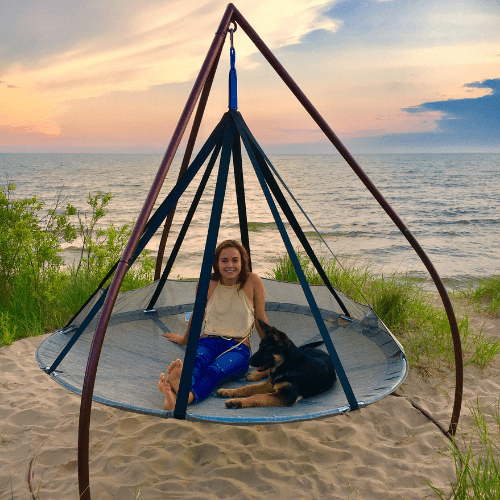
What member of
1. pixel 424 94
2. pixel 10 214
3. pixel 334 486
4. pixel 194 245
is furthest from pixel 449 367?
pixel 424 94

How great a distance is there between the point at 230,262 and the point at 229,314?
369 mm

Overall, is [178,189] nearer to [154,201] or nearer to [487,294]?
[154,201]

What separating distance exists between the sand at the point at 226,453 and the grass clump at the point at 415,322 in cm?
46

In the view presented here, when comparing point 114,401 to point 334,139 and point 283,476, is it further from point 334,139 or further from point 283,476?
point 334,139

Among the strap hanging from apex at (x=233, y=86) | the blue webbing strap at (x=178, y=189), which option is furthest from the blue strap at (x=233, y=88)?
the blue webbing strap at (x=178, y=189)

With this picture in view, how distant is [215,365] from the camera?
103 inches

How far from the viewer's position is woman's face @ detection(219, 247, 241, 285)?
9.89 feet

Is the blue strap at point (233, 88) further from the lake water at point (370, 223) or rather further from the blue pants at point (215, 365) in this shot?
the lake water at point (370, 223)

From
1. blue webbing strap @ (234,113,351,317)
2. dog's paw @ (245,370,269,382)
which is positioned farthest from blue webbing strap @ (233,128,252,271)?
dog's paw @ (245,370,269,382)

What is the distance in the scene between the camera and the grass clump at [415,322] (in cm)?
370

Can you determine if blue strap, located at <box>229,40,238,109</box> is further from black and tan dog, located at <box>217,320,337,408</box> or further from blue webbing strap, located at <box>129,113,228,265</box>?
black and tan dog, located at <box>217,320,337,408</box>

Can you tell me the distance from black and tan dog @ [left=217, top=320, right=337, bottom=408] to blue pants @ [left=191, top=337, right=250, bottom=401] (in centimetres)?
11

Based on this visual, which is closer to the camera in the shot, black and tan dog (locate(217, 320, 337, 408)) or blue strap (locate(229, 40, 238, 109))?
black and tan dog (locate(217, 320, 337, 408))

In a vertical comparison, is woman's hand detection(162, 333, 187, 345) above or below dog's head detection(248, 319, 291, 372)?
below
